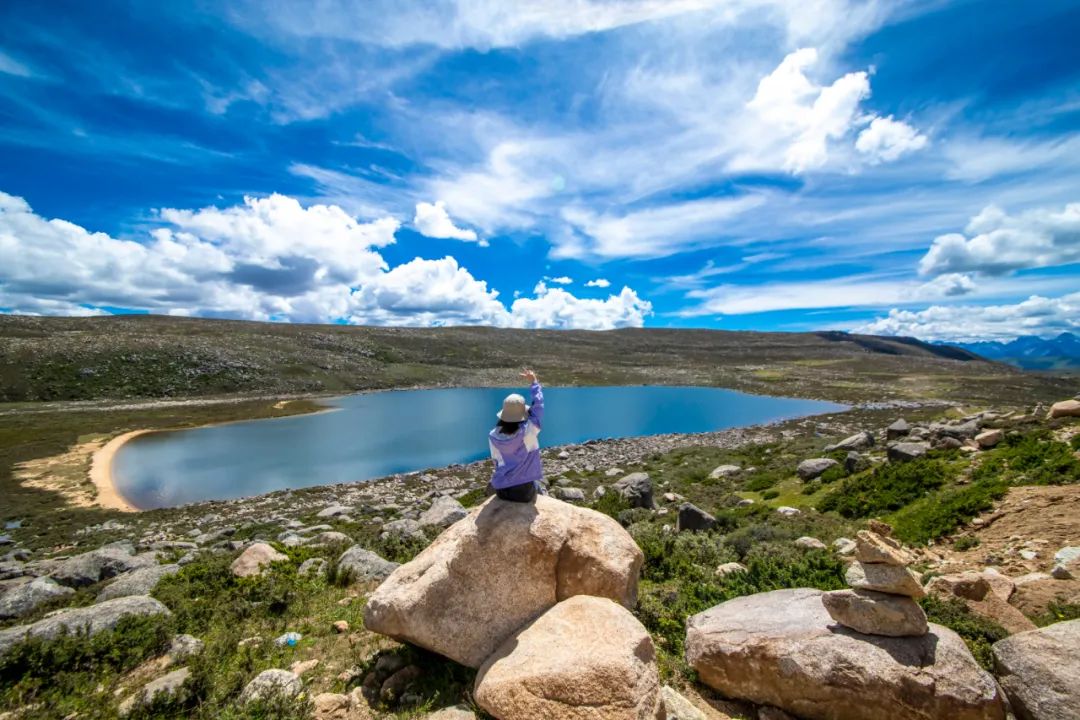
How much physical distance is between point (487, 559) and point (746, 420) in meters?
80.0

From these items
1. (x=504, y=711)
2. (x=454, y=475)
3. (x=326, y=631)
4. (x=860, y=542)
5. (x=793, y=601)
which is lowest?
(x=454, y=475)

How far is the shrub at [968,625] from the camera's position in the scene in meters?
7.51

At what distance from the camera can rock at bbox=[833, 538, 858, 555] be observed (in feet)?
44.5

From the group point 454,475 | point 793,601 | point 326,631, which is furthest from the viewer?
point 454,475

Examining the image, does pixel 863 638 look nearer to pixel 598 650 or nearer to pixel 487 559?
pixel 598 650

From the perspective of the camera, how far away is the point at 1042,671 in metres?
6.15

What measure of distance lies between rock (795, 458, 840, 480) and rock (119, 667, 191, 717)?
27.7 m

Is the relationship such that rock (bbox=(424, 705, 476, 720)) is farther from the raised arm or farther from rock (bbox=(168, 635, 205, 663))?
rock (bbox=(168, 635, 205, 663))

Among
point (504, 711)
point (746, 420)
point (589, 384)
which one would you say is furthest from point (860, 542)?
point (589, 384)

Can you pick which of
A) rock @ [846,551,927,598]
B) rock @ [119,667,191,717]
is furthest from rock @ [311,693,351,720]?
rock @ [846,551,927,598]

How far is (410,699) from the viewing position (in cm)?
730

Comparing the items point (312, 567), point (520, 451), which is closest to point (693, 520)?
point (520, 451)

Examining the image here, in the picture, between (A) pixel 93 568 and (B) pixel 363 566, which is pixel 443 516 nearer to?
(B) pixel 363 566

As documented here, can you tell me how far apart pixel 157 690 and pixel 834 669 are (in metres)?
9.79
